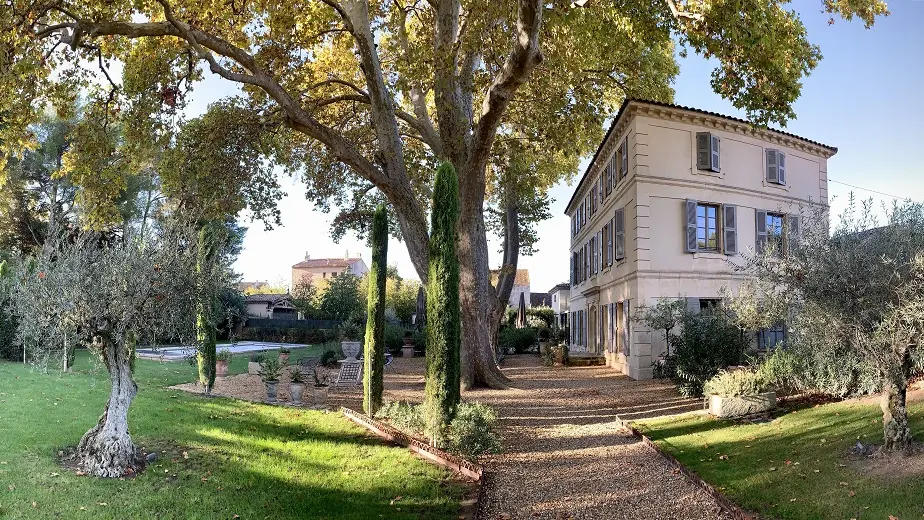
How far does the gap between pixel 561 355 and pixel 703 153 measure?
9.30 metres

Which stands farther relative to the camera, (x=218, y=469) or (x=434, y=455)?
(x=434, y=455)

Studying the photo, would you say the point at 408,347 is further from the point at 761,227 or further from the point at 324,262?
the point at 324,262

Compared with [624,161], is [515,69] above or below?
below

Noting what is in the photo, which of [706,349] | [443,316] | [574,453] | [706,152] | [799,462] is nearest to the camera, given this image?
[799,462]

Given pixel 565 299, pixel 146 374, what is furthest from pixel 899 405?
pixel 565 299

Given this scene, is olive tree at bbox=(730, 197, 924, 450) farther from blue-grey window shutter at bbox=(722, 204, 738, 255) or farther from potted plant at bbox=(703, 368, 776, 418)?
blue-grey window shutter at bbox=(722, 204, 738, 255)

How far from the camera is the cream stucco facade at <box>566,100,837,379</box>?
18.2 meters

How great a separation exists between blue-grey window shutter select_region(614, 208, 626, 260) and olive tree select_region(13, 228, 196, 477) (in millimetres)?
14829

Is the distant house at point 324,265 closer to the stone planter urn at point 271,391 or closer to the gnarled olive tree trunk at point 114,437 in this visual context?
the stone planter urn at point 271,391

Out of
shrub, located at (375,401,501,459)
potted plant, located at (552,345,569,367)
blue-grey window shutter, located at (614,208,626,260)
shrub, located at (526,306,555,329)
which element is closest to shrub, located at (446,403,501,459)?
shrub, located at (375,401,501,459)

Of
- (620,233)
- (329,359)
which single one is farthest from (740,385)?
(329,359)

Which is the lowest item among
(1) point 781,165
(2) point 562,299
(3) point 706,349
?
(3) point 706,349

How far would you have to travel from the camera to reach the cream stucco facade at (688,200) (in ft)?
59.8

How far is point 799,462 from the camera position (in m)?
7.50
